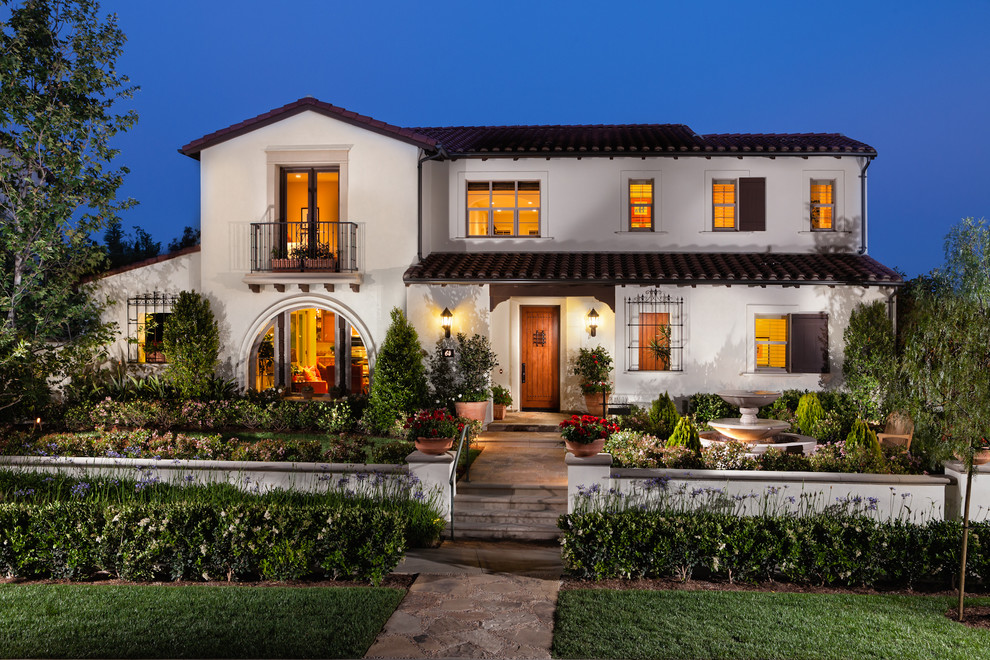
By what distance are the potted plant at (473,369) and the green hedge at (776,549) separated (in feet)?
24.5

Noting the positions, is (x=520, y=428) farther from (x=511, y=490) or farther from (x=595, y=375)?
(x=511, y=490)

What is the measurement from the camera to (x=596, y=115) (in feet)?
435

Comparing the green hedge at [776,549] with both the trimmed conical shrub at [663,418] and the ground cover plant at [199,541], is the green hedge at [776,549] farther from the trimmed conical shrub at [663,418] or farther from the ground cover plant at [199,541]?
the trimmed conical shrub at [663,418]

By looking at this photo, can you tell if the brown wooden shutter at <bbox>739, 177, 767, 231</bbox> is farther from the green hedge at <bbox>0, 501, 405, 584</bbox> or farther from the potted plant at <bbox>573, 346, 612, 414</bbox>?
the green hedge at <bbox>0, 501, 405, 584</bbox>

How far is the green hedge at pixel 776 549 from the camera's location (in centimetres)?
673

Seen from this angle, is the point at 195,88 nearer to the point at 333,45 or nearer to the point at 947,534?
the point at 333,45

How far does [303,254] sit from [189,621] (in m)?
10.3

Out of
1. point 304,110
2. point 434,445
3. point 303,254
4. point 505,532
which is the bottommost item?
point 505,532

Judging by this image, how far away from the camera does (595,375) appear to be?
1606cm

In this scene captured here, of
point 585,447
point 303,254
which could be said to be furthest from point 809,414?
point 303,254

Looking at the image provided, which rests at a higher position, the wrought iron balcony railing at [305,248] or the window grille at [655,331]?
the wrought iron balcony railing at [305,248]

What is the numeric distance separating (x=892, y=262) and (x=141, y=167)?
12345 cm

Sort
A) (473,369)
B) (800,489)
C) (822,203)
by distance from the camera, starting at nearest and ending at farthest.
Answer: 1. (800,489)
2. (473,369)
3. (822,203)

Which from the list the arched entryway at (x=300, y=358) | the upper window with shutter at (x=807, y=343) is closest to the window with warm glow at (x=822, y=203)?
the upper window with shutter at (x=807, y=343)
